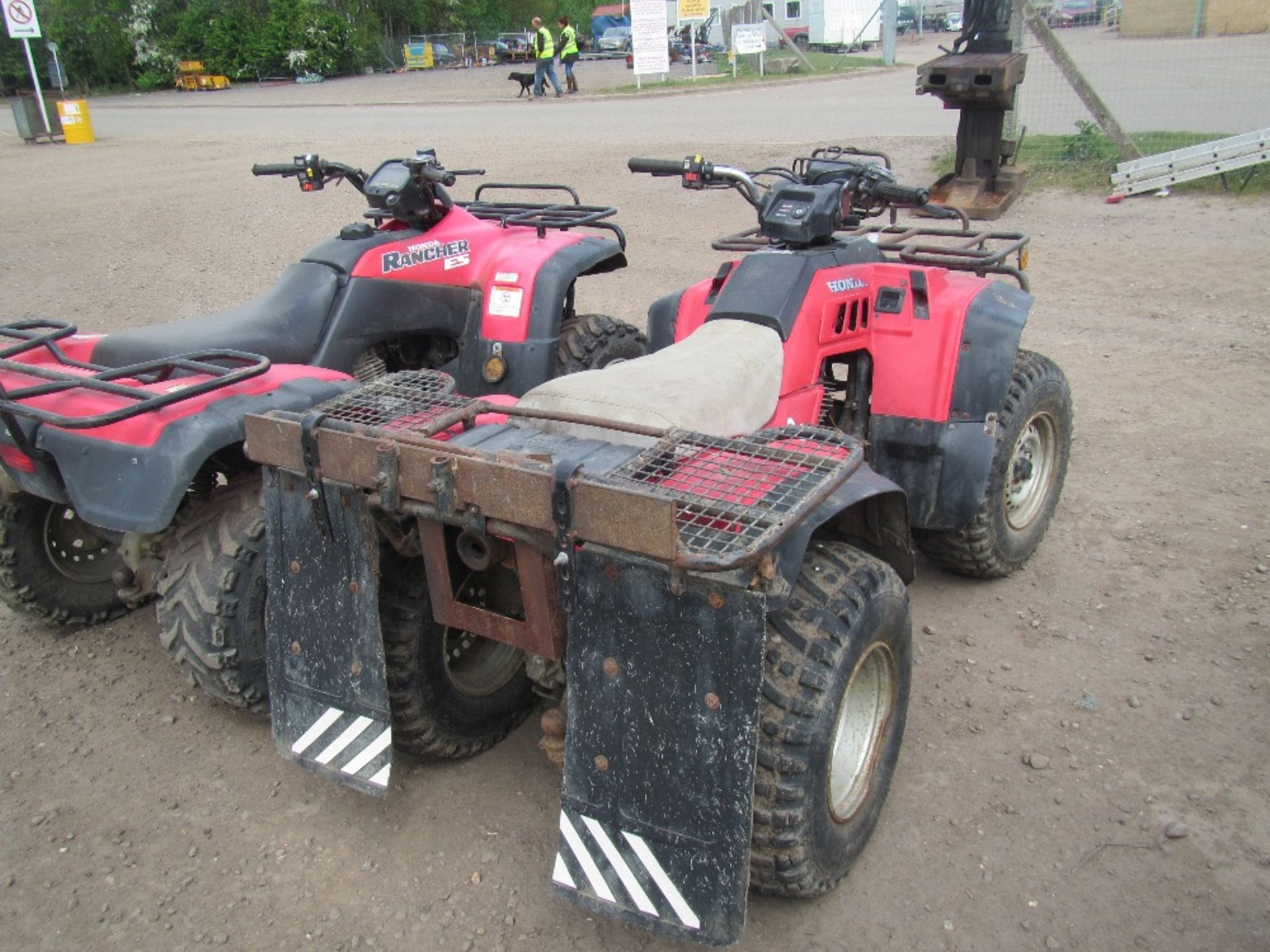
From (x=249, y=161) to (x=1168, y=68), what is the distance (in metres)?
14.6

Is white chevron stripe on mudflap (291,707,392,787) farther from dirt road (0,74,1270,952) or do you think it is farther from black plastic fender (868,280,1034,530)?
black plastic fender (868,280,1034,530)

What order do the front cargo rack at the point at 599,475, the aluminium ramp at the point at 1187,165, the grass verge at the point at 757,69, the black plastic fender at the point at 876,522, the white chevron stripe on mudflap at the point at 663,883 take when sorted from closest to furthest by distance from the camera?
the front cargo rack at the point at 599,475
the white chevron stripe on mudflap at the point at 663,883
the black plastic fender at the point at 876,522
the aluminium ramp at the point at 1187,165
the grass verge at the point at 757,69

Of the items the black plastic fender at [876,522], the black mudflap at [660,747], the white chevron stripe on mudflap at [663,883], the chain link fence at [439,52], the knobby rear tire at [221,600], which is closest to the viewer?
the black mudflap at [660,747]

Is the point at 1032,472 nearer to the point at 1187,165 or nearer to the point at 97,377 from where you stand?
the point at 97,377

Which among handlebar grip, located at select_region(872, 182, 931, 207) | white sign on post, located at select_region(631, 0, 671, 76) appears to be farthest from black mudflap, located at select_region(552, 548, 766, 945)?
white sign on post, located at select_region(631, 0, 671, 76)

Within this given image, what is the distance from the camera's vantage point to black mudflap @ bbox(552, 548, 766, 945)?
2322mm

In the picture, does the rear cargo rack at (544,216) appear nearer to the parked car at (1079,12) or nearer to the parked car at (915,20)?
the parked car at (1079,12)

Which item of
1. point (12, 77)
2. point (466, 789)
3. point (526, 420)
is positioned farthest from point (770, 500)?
point (12, 77)

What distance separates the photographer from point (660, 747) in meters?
2.42

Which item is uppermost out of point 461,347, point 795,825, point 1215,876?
point 461,347

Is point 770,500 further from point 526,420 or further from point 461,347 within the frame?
point 461,347

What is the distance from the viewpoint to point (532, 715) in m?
3.71

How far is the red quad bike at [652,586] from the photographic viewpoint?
7.70 feet

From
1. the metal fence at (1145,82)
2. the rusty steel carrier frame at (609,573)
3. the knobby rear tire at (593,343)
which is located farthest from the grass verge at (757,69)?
the rusty steel carrier frame at (609,573)
